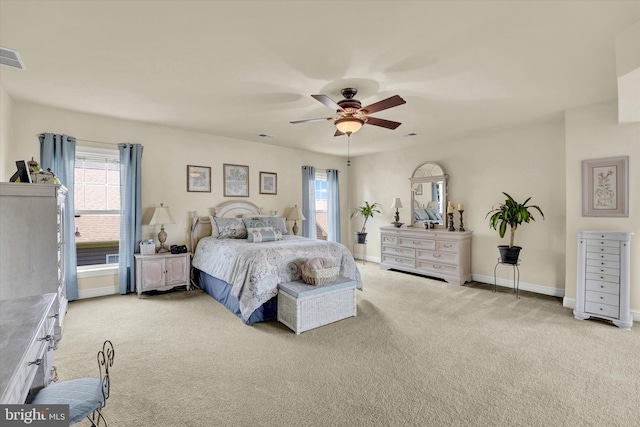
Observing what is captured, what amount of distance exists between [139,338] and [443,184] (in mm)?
5495

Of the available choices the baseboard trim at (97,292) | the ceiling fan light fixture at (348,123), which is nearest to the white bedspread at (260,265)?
the baseboard trim at (97,292)

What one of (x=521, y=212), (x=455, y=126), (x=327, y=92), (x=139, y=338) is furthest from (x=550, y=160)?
(x=139, y=338)

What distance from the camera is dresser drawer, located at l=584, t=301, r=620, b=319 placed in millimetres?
3428

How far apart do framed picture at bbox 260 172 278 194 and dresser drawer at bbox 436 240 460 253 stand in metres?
3.40

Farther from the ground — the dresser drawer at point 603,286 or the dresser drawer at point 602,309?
the dresser drawer at point 603,286

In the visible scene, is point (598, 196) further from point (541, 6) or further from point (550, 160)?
point (541, 6)

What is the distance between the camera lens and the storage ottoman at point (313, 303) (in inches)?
129

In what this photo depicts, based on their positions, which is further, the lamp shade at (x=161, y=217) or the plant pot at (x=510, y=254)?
the lamp shade at (x=161, y=217)

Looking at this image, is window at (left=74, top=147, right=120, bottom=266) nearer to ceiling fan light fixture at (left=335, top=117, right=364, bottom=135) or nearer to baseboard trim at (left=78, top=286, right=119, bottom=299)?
baseboard trim at (left=78, top=286, right=119, bottom=299)

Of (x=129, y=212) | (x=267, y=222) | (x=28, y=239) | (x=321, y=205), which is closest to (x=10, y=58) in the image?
(x=28, y=239)

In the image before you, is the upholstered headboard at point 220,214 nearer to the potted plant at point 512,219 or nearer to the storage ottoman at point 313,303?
the storage ottoman at point 313,303

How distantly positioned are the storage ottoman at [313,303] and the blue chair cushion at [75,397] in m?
1.96

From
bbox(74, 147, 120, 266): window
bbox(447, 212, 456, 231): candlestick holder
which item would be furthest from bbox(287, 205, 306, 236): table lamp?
bbox(74, 147, 120, 266): window

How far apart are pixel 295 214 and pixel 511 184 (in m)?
4.02
